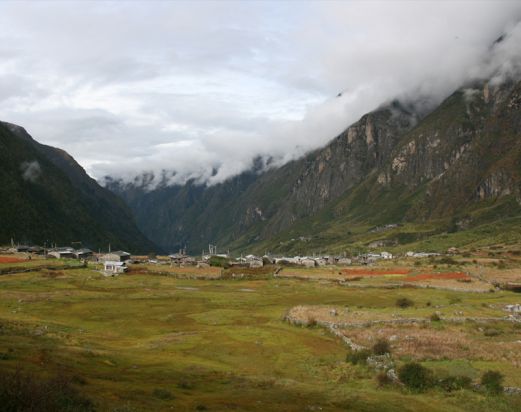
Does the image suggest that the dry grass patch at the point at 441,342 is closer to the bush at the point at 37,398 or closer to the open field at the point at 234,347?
the open field at the point at 234,347

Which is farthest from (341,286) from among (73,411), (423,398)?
(73,411)

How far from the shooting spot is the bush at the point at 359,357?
46.5 meters

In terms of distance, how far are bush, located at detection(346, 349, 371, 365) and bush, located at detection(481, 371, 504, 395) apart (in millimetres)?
10566

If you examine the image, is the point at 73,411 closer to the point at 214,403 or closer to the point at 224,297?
the point at 214,403

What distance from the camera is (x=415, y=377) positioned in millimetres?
39219

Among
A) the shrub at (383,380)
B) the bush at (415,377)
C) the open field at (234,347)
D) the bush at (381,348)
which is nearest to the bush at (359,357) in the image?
the bush at (381,348)

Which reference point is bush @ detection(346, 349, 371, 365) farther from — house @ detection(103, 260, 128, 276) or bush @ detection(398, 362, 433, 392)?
house @ detection(103, 260, 128, 276)

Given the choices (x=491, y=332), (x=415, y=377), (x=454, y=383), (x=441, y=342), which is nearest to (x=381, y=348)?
(x=441, y=342)

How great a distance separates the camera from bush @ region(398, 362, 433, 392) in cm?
3881

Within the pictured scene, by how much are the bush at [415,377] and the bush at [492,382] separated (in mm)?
3694

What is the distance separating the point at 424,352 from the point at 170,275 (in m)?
118

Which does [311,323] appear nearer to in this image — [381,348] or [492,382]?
[381,348]

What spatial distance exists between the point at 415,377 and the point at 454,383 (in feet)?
9.30

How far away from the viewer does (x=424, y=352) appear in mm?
49125
